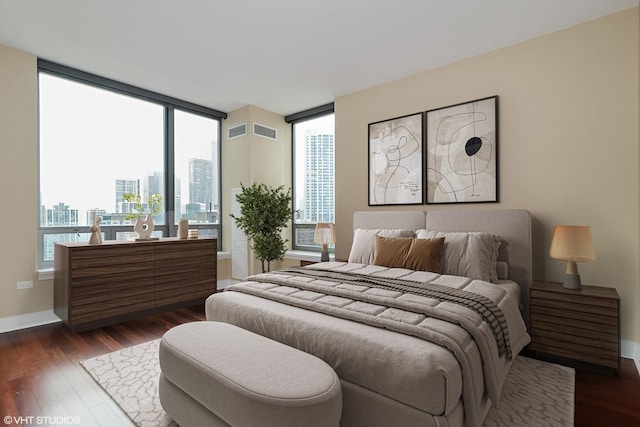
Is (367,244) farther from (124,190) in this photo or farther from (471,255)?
(124,190)

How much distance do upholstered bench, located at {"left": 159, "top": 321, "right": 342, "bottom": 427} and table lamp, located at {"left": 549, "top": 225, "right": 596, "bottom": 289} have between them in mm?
2281

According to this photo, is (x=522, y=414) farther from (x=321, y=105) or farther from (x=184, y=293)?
(x=321, y=105)

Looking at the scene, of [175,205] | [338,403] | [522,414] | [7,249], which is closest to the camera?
[338,403]

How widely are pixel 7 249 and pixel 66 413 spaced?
7.57ft

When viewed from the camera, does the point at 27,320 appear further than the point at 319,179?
No

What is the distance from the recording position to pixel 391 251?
10.0 ft

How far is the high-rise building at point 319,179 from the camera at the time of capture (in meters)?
5.10

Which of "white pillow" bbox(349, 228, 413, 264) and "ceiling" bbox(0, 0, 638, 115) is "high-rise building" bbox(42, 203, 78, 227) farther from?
"white pillow" bbox(349, 228, 413, 264)

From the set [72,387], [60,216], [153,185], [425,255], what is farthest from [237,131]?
[72,387]

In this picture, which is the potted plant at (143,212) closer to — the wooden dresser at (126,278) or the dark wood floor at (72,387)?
the wooden dresser at (126,278)

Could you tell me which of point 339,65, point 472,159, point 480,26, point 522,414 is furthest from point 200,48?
point 522,414

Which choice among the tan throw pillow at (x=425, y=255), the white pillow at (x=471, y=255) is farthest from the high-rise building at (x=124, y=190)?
the white pillow at (x=471, y=255)

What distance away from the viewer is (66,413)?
1.94 metres

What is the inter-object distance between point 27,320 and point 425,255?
4.18 metres
